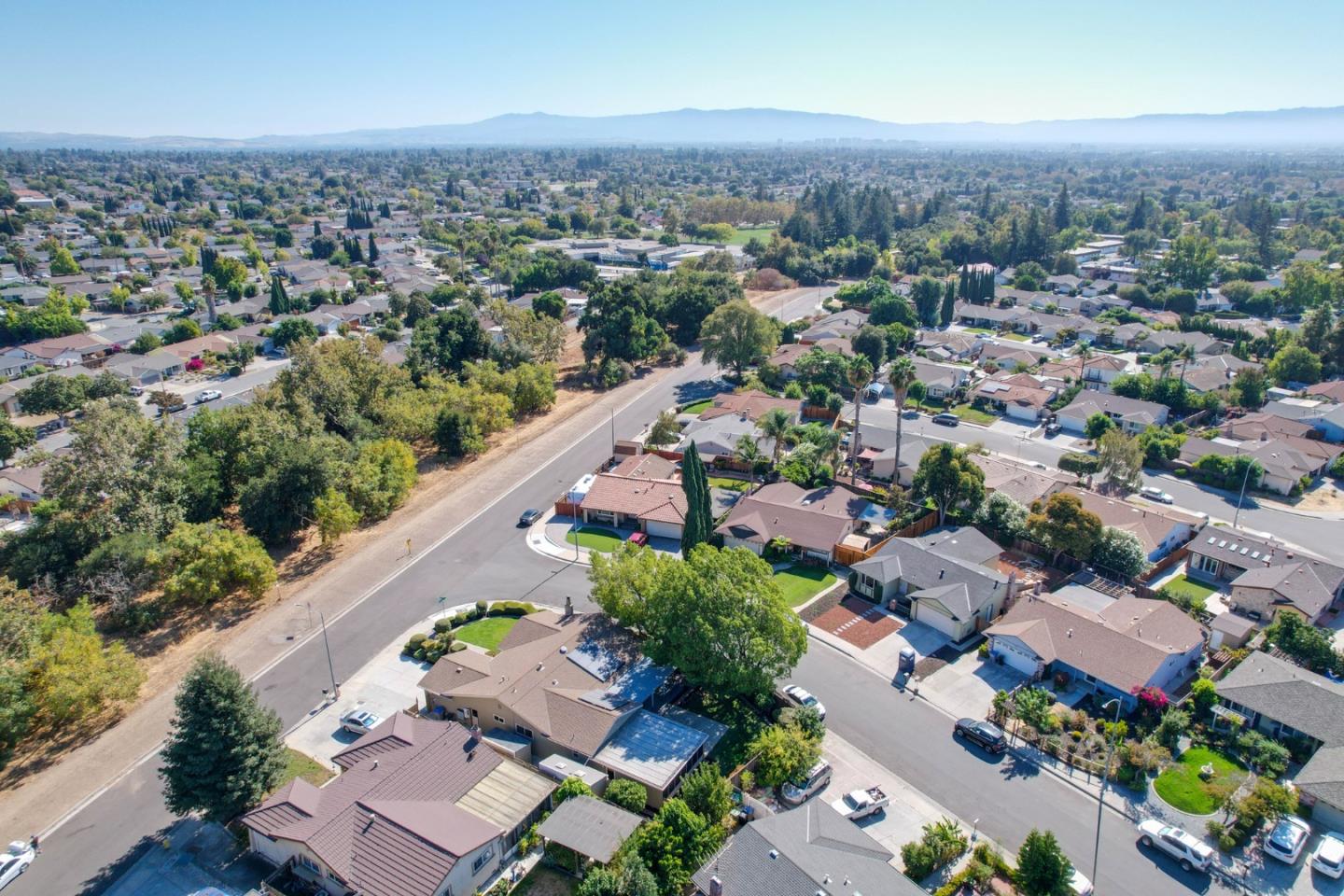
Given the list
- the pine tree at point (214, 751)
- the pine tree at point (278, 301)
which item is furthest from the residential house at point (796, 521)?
the pine tree at point (278, 301)

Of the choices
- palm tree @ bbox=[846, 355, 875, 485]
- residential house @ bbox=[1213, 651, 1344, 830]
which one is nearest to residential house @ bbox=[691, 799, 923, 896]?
residential house @ bbox=[1213, 651, 1344, 830]

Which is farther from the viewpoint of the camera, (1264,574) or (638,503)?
(638,503)

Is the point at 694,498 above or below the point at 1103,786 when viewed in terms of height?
above

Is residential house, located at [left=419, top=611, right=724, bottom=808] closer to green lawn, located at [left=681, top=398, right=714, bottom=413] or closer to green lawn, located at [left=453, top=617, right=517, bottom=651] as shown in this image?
green lawn, located at [left=453, top=617, right=517, bottom=651]

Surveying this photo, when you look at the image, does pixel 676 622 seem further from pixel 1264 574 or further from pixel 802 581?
pixel 1264 574

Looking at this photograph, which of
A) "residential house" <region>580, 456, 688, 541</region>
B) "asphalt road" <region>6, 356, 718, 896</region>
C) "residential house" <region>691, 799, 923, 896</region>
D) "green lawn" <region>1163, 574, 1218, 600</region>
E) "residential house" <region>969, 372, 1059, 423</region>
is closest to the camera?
"residential house" <region>691, 799, 923, 896</region>

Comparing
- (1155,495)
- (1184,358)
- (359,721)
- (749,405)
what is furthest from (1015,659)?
(1184,358)

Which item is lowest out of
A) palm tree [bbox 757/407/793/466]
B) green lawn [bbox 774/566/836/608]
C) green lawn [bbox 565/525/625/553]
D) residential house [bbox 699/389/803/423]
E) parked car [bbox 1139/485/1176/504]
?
green lawn [bbox 774/566/836/608]
